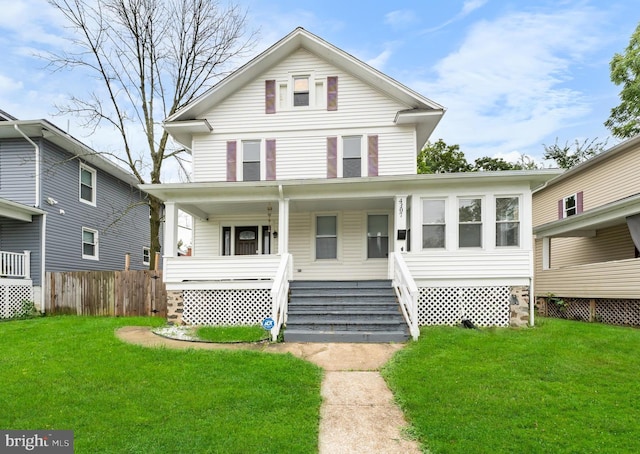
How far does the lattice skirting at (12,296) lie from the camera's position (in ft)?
38.7

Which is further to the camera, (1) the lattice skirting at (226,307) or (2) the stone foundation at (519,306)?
(1) the lattice skirting at (226,307)

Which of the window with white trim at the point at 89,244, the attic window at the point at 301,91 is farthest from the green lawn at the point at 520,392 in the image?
the window with white trim at the point at 89,244

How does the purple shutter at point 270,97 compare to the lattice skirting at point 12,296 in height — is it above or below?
above

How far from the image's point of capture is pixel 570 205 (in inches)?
656

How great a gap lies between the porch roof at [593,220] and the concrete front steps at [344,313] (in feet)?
23.7

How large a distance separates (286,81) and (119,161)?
28.1 ft

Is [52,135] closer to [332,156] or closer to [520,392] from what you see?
[332,156]

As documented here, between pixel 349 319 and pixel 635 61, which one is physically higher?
pixel 635 61

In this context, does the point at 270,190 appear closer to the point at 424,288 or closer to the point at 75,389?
the point at 424,288

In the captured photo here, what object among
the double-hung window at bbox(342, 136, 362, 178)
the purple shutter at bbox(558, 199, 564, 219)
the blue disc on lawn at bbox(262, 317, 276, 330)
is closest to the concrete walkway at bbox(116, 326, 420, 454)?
the blue disc on lawn at bbox(262, 317, 276, 330)

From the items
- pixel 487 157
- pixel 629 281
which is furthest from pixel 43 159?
pixel 487 157

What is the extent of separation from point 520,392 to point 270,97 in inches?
422

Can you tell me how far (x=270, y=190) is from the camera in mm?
10414

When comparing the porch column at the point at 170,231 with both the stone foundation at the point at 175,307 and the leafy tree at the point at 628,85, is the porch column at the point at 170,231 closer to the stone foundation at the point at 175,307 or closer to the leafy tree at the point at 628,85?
the stone foundation at the point at 175,307
